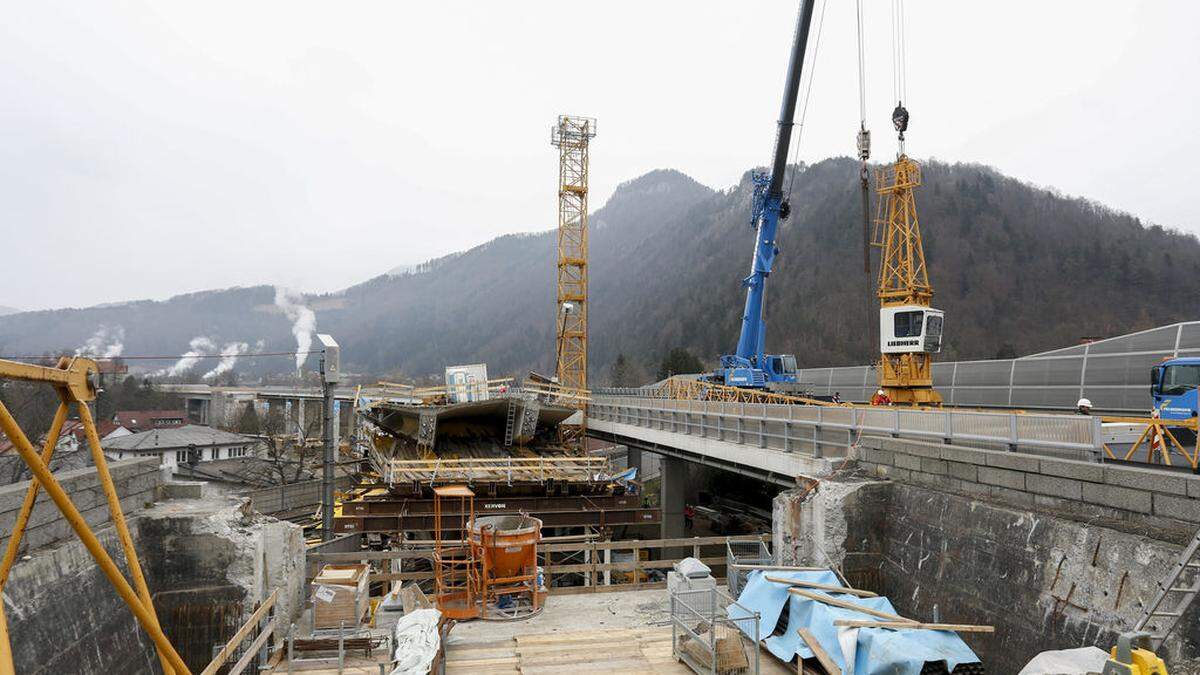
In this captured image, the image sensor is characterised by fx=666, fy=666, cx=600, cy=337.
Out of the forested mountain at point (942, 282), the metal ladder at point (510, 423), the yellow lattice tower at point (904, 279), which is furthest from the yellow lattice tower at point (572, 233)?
the forested mountain at point (942, 282)

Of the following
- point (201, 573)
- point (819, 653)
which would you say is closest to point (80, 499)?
point (201, 573)

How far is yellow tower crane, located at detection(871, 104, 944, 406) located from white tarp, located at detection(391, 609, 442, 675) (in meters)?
20.9

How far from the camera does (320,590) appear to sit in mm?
9586

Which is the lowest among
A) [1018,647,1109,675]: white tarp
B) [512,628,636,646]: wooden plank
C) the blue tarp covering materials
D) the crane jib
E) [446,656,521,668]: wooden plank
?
[512,628,636,646]: wooden plank

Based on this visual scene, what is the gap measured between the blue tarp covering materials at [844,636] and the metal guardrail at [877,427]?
3162 millimetres

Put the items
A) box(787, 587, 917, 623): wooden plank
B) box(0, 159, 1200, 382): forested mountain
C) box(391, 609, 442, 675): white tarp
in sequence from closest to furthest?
1. box(391, 609, 442, 675): white tarp
2. box(787, 587, 917, 623): wooden plank
3. box(0, 159, 1200, 382): forested mountain

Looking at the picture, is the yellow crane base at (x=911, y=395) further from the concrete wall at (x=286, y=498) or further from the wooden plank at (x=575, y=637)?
the concrete wall at (x=286, y=498)

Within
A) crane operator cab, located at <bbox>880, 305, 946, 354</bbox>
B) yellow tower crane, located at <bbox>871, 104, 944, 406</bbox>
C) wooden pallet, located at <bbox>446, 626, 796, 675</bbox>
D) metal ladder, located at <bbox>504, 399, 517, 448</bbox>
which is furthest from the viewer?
metal ladder, located at <bbox>504, 399, 517, 448</bbox>

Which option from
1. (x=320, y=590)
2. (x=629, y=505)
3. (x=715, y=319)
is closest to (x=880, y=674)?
(x=320, y=590)

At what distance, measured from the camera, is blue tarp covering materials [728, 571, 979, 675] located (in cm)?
738

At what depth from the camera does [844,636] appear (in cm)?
791

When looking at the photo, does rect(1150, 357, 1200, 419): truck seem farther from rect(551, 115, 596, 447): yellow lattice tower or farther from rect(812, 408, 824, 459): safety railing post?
rect(551, 115, 596, 447): yellow lattice tower

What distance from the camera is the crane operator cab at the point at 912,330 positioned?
985 inches

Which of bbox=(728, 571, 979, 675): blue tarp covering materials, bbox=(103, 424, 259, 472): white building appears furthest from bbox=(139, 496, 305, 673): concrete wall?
bbox=(103, 424, 259, 472): white building
